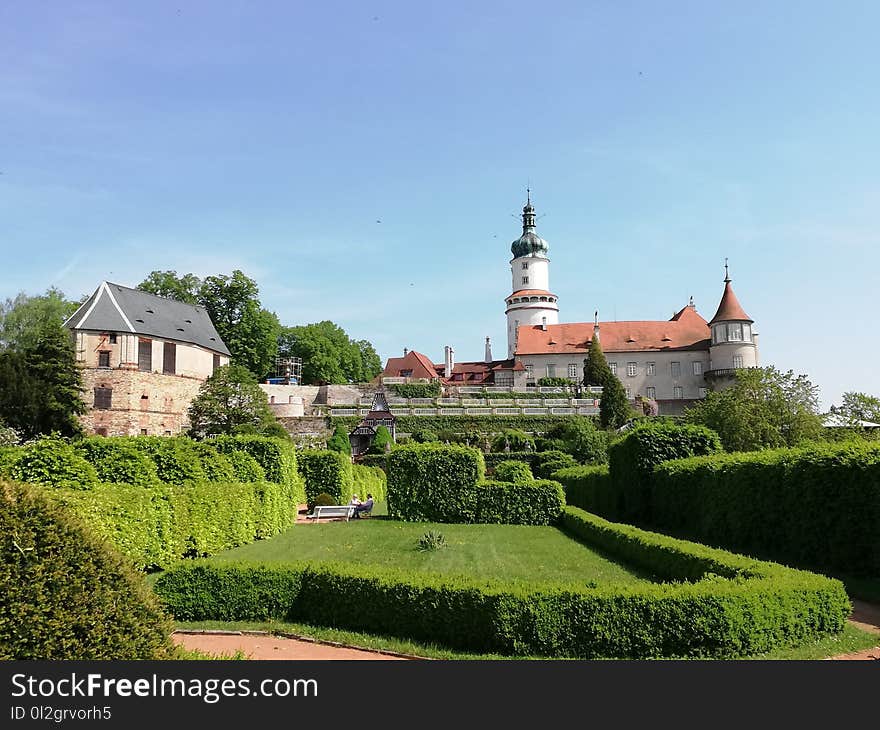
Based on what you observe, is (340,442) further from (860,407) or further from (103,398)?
(860,407)

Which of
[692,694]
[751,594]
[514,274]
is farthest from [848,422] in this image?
[514,274]

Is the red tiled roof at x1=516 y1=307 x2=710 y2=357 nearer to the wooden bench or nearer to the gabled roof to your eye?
the gabled roof

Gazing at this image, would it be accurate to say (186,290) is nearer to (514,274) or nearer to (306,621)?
(514,274)

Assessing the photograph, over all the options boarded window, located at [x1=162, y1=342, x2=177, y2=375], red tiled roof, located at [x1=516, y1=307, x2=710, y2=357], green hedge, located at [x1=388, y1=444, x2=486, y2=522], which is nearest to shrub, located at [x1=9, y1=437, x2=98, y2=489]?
Answer: green hedge, located at [x1=388, y1=444, x2=486, y2=522]

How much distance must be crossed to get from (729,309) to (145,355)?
196ft

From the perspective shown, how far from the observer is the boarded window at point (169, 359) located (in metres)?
59.2

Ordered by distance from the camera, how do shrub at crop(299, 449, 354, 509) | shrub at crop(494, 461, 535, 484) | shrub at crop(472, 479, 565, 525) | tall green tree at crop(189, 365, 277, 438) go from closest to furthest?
1. shrub at crop(472, 479, 565, 525)
2. shrub at crop(494, 461, 535, 484)
3. shrub at crop(299, 449, 354, 509)
4. tall green tree at crop(189, 365, 277, 438)

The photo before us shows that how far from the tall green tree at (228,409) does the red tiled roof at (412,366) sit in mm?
28658

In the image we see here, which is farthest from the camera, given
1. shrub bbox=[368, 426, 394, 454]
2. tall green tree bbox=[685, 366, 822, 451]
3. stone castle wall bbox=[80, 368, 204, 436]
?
stone castle wall bbox=[80, 368, 204, 436]

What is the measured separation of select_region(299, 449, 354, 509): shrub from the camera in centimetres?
2845

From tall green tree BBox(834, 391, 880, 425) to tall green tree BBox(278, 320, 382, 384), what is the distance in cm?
5396

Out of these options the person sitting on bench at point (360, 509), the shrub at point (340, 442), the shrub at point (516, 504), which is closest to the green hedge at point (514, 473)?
the shrub at point (516, 504)

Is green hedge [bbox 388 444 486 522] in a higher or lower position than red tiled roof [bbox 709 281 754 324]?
lower

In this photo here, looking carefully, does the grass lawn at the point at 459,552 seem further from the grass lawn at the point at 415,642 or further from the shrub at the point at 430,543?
the grass lawn at the point at 415,642
